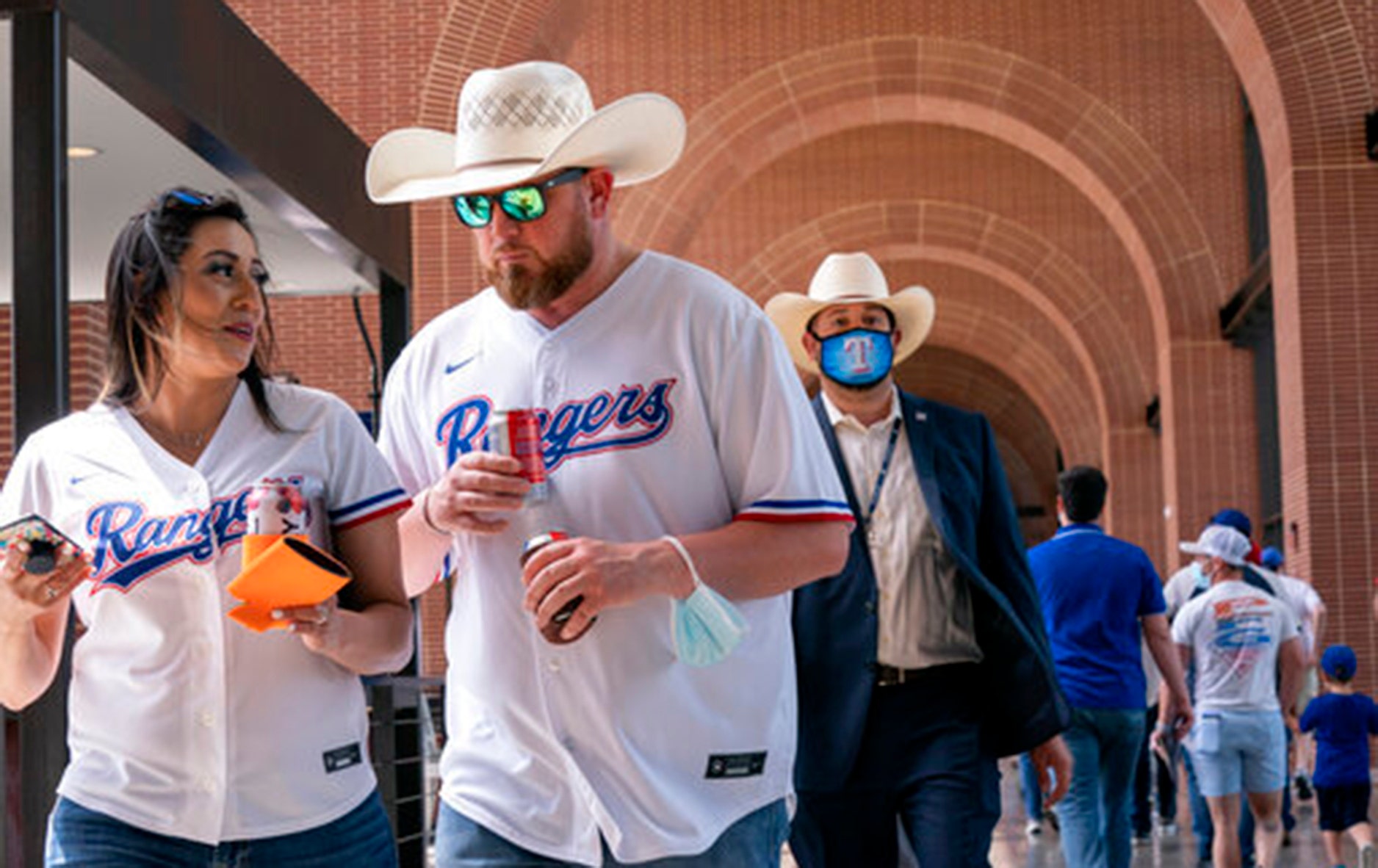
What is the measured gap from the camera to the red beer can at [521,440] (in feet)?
11.5

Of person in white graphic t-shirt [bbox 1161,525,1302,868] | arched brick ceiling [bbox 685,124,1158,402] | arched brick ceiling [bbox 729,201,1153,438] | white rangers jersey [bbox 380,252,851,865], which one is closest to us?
white rangers jersey [bbox 380,252,851,865]

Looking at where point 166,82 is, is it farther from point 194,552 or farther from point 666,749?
point 666,749

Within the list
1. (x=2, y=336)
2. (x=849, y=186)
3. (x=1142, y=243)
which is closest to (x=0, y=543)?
(x=2, y=336)

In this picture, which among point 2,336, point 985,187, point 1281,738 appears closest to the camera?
point 1281,738

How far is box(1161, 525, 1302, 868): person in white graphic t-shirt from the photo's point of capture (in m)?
10.7

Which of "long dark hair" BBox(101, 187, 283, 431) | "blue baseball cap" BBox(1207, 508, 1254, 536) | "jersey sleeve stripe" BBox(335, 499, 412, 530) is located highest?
"long dark hair" BBox(101, 187, 283, 431)

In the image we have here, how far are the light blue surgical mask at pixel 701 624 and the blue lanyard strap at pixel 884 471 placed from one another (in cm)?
257

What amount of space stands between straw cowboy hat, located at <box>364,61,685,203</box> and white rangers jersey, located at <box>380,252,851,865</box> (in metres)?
0.21

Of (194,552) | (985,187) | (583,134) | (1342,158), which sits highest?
(985,187)

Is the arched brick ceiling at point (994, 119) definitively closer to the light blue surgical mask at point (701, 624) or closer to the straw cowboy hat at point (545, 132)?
the straw cowboy hat at point (545, 132)

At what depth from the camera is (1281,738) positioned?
10.7 meters

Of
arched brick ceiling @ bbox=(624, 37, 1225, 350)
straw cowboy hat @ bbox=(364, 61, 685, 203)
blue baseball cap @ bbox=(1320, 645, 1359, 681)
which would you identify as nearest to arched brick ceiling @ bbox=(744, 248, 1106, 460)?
arched brick ceiling @ bbox=(624, 37, 1225, 350)

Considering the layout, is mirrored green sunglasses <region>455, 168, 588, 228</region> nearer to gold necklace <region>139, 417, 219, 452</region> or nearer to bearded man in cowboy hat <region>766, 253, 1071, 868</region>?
gold necklace <region>139, 417, 219, 452</region>

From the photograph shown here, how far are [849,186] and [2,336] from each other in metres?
22.1
